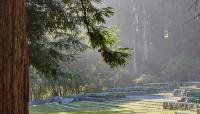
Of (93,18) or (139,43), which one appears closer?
(93,18)

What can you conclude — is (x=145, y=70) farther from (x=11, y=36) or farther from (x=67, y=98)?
(x=11, y=36)

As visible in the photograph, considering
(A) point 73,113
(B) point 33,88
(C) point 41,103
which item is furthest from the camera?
(B) point 33,88

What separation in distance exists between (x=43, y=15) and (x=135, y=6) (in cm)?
4790

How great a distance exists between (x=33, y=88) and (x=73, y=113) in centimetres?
1278

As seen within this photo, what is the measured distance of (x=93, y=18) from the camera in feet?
17.8

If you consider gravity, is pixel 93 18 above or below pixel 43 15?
below

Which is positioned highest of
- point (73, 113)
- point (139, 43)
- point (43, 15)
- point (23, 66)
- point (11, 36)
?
point (139, 43)

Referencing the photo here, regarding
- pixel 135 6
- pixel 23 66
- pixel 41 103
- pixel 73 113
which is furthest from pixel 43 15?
pixel 135 6

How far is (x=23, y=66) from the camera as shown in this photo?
3.20 metres

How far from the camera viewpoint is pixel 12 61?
3115 millimetres

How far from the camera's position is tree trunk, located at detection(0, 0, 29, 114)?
Result: 3.09m

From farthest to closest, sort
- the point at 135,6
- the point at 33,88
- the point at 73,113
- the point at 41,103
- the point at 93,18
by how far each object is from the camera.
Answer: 1. the point at 135,6
2. the point at 33,88
3. the point at 41,103
4. the point at 73,113
5. the point at 93,18

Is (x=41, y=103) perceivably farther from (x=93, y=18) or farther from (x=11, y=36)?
(x=11, y=36)

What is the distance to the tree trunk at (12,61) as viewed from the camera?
10.1 feet
